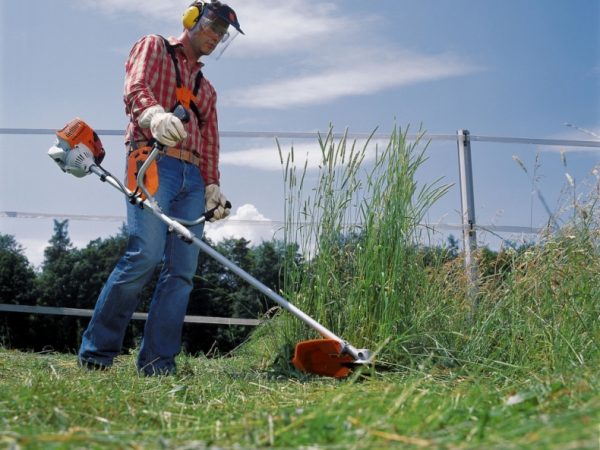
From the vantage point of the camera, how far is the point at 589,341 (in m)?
2.42

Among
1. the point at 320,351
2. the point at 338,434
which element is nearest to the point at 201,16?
the point at 320,351

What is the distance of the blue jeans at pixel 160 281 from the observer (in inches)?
117

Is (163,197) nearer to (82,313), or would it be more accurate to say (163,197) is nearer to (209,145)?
(209,145)

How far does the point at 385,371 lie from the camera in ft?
8.58

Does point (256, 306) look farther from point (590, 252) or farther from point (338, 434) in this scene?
point (338, 434)

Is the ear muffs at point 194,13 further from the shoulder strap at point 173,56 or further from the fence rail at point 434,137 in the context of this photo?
the fence rail at point 434,137

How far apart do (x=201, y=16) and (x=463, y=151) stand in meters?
2.08

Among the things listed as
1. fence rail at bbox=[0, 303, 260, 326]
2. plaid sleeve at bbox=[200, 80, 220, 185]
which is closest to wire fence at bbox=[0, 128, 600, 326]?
fence rail at bbox=[0, 303, 260, 326]

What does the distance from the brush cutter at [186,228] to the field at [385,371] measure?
0.29 ft

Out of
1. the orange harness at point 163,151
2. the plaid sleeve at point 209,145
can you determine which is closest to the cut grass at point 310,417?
Answer: the orange harness at point 163,151

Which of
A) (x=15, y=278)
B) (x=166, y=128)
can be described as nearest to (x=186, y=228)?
(x=166, y=128)

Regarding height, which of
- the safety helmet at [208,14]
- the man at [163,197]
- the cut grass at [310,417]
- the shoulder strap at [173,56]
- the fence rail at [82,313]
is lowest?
the cut grass at [310,417]

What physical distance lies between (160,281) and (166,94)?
77 cm

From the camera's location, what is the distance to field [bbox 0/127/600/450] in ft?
4.40
